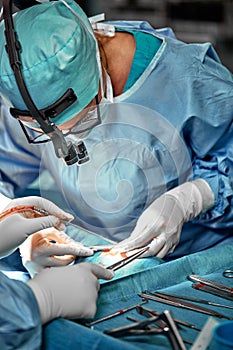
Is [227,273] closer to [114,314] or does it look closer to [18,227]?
[114,314]

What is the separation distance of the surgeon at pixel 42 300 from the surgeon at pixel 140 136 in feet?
1.44

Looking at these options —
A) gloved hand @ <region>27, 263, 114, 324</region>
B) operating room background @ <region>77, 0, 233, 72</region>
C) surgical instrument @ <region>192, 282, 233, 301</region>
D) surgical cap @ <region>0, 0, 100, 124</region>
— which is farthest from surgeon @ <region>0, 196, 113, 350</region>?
operating room background @ <region>77, 0, 233, 72</region>

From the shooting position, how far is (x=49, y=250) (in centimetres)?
225

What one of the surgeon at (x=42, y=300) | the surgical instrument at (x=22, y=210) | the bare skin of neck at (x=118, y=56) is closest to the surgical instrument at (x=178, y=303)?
the surgeon at (x=42, y=300)

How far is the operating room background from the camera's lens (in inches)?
215

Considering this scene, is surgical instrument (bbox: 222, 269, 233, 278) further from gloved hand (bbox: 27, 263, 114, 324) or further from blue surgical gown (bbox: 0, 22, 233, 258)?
gloved hand (bbox: 27, 263, 114, 324)

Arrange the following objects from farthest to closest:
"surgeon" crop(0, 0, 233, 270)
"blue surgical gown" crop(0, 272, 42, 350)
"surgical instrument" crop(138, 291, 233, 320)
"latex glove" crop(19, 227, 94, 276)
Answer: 1. "latex glove" crop(19, 227, 94, 276)
2. "surgeon" crop(0, 0, 233, 270)
3. "surgical instrument" crop(138, 291, 233, 320)
4. "blue surgical gown" crop(0, 272, 42, 350)

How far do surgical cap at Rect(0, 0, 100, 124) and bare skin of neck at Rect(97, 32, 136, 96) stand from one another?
26 cm

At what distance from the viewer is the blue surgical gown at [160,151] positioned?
2.28 meters

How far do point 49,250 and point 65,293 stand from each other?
0.62m

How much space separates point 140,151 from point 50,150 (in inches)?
14.4

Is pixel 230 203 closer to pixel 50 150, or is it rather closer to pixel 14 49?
pixel 50 150

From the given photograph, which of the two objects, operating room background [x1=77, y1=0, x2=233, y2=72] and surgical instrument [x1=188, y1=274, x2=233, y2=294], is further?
operating room background [x1=77, y1=0, x2=233, y2=72]

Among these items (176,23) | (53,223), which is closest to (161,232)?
(53,223)
